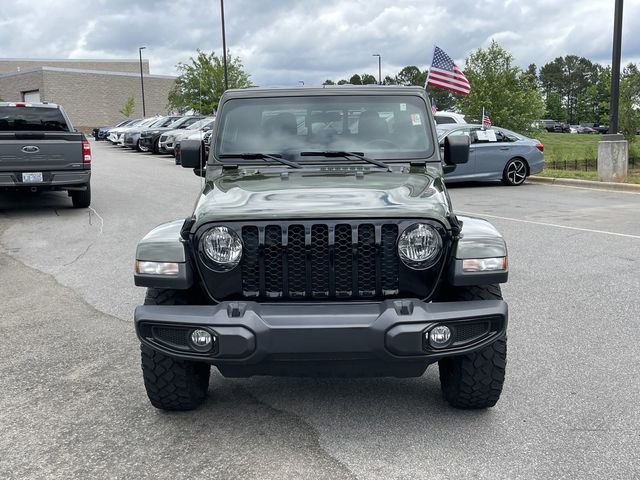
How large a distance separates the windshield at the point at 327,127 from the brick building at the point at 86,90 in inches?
2749

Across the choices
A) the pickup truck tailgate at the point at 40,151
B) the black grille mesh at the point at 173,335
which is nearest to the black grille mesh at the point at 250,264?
the black grille mesh at the point at 173,335

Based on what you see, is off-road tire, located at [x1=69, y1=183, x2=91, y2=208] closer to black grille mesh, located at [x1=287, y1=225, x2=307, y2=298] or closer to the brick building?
black grille mesh, located at [x1=287, y1=225, x2=307, y2=298]

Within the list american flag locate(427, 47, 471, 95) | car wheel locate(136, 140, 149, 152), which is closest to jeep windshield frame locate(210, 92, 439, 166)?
american flag locate(427, 47, 471, 95)

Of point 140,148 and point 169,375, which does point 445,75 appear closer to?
point 140,148

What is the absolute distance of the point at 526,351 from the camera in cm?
511

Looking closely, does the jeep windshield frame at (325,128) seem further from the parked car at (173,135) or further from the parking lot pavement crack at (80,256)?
the parked car at (173,135)

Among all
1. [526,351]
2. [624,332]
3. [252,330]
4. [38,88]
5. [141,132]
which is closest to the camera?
[252,330]

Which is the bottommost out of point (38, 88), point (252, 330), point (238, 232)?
point (252, 330)

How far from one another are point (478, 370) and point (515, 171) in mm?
14032

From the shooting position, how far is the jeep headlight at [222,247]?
3.65 m

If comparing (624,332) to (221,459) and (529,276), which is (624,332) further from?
(221,459)

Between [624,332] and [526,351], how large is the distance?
945 millimetres

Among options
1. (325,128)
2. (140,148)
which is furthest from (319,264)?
(140,148)

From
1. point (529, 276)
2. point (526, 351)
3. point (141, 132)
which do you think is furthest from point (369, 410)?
point (141, 132)
